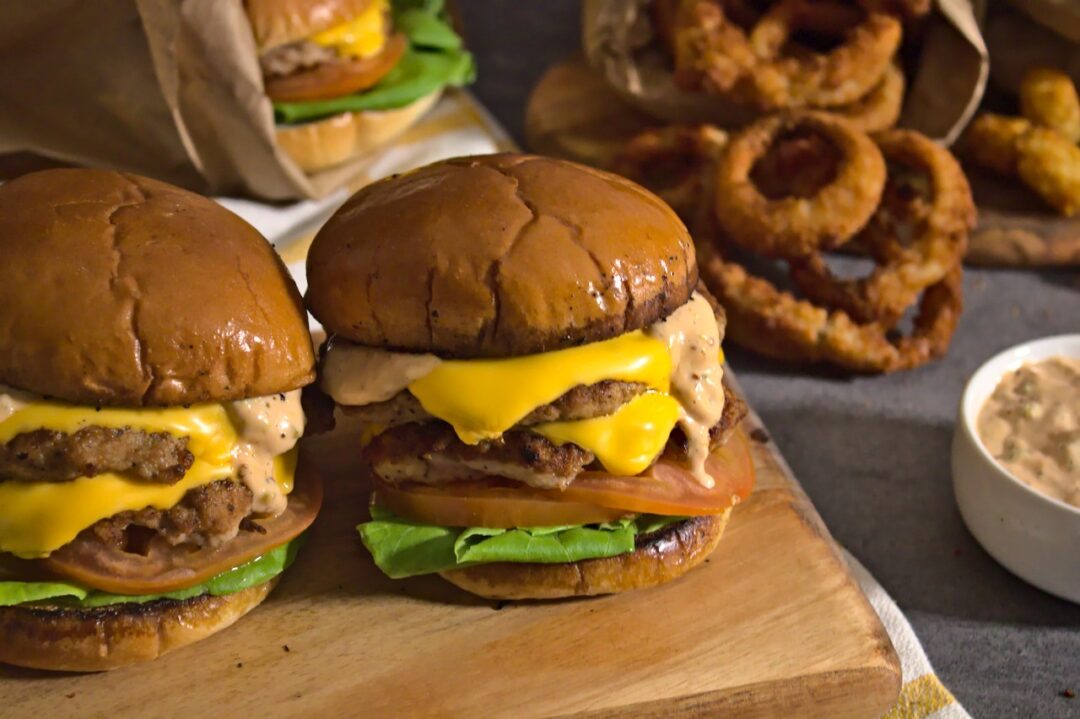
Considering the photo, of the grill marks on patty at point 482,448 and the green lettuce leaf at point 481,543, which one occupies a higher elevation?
the grill marks on patty at point 482,448

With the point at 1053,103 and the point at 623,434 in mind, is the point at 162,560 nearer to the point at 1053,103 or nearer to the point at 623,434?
the point at 623,434

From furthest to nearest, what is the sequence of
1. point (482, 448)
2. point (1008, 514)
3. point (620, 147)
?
point (620, 147) → point (1008, 514) → point (482, 448)

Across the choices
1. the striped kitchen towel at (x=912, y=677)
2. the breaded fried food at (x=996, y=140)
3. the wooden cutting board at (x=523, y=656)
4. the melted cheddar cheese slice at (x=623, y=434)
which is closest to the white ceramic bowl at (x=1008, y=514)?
the striped kitchen towel at (x=912, y=677)

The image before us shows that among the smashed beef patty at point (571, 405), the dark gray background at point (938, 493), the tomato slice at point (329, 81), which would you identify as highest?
the smashed beef patty at point (571, 405)

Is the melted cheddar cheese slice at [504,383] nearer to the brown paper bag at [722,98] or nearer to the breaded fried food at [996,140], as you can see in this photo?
the brown paper bag at [722,98]

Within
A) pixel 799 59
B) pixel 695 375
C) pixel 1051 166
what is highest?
pixel 695 375

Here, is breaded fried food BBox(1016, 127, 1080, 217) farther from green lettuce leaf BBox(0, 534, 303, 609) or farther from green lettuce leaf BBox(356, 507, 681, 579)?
green lettuce leaf BBox(0, 534, 303, 609)

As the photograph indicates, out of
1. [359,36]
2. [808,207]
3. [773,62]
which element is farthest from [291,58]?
[808,207]

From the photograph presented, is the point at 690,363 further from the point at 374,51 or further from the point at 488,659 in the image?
the point at 374,51
